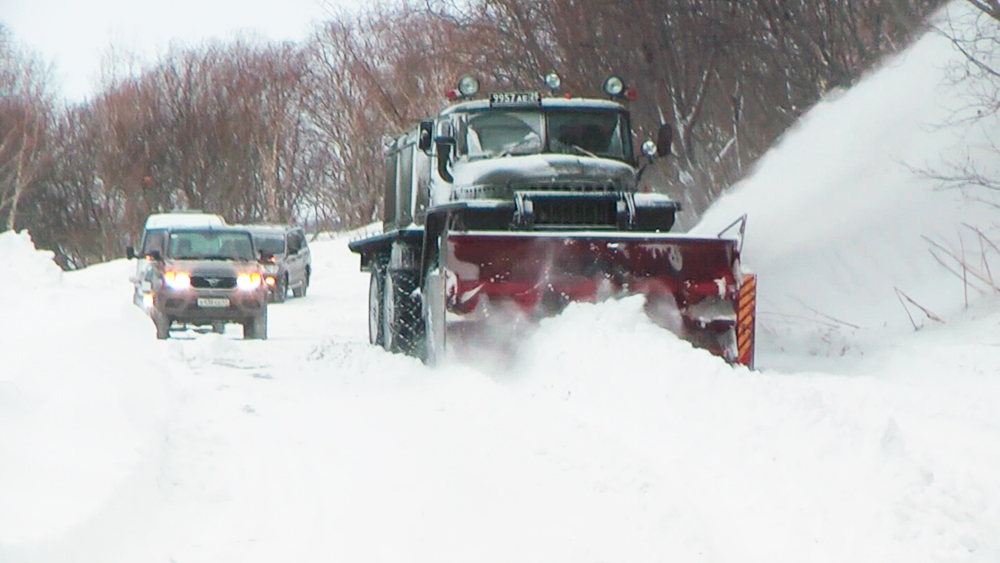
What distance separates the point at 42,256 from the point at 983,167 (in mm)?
21877

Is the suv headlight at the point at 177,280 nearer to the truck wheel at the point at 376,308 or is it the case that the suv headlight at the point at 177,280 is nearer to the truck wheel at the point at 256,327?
the truck wheel at the point at 256,327

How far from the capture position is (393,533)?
6.05 meters

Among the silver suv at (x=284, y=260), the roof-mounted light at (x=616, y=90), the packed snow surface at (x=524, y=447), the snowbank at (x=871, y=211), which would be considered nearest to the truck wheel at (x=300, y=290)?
the silver suv at (x=284, y=260)

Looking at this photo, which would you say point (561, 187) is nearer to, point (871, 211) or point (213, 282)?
point (871, 211)

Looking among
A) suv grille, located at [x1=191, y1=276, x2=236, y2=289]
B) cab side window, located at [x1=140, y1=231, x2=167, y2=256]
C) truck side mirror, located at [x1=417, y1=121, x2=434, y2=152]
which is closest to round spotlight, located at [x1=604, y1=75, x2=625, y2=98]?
truck side mirror, located at [x1=417, y1=121, x2=434, y2=152]

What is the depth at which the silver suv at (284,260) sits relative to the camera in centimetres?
2969

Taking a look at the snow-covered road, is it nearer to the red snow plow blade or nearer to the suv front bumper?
the red snow plow blade

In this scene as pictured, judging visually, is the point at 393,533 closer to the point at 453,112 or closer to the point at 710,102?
the point at 453,112

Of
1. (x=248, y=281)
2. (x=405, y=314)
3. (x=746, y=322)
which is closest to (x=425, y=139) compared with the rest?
(x=405, y=314)

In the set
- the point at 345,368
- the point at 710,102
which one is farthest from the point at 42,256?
the point at 345,368

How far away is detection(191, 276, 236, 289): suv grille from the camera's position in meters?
18.3

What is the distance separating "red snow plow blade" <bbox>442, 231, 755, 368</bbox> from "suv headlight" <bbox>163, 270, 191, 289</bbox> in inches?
319

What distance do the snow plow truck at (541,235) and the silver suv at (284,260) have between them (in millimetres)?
16274

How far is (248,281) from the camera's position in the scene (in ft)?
60.6
